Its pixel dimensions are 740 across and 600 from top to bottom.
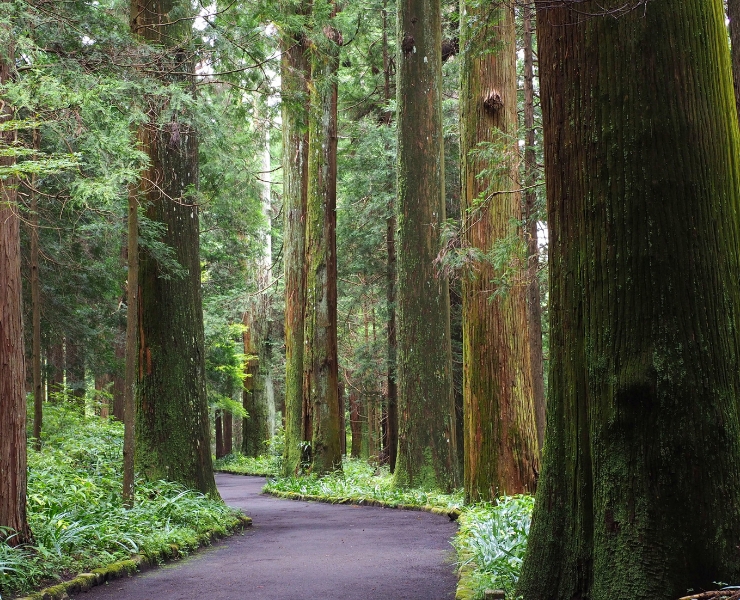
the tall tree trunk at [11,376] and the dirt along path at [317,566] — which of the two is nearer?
the dirt along path at [317,566]

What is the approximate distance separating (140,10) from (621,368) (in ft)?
28.2

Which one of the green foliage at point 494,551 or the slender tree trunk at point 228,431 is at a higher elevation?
the green foliage at point 494,551

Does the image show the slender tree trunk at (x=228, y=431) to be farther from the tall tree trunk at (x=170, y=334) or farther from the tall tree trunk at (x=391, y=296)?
the tall tree trunk at (x=170, y=334)

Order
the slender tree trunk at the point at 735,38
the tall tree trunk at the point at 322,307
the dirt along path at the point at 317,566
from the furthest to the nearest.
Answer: the tall tree trunk at the point at 322,307
the slender tree trunk at the point at 735,38
the dirt along path at the point at 317,566

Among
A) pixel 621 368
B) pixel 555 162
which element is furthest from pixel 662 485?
pixel 555 162

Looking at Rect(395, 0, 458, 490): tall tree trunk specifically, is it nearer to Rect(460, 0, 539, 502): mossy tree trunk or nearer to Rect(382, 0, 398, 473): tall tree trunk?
Rect(460, 0, 539, 502): mossy tree trunk

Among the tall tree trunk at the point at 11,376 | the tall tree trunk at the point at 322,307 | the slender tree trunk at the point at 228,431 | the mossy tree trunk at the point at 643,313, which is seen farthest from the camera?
the slender tree trunk at the point at 228,431

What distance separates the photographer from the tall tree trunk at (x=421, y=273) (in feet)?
40.4

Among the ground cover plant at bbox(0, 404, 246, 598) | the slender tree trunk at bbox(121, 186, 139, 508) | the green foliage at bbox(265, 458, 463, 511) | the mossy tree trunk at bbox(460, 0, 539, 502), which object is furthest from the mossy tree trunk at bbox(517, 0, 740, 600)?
the green foliage at bbox(265, 458, 463, 511)

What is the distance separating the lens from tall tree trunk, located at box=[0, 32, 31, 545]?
5750 mm

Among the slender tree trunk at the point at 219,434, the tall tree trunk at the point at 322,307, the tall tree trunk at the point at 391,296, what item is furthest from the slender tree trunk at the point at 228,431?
the tall tree trunk at the point at 322,307

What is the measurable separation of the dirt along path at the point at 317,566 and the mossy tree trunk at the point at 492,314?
3.82 feet

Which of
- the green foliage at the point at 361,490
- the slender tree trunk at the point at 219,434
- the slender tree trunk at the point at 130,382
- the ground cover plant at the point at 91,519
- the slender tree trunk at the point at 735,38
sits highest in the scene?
the slender tree trunk at the point at 735,38

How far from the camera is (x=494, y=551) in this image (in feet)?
17.5
